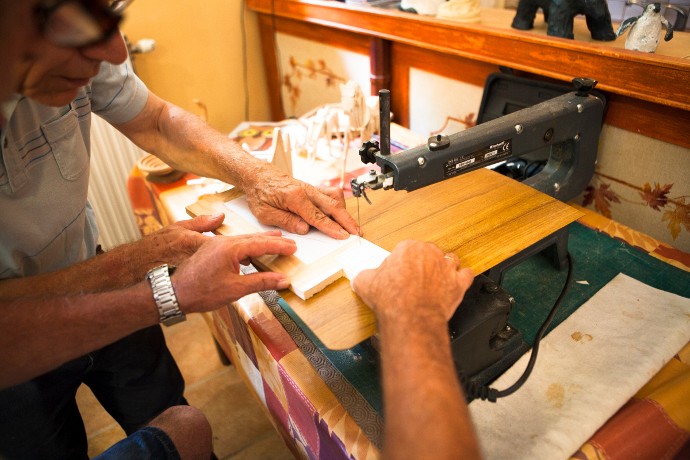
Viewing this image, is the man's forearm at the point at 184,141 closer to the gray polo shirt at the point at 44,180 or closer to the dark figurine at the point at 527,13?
the gray polo shirt at the point at 44,180

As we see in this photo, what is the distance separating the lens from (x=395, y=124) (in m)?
2.22

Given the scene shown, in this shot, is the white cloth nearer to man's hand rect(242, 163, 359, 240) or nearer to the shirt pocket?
man's hand rect(242, 163, 359, 240)

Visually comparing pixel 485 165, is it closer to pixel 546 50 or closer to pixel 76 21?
pixel 546 50

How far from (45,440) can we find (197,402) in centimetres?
107

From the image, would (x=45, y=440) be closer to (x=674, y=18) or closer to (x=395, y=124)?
(x=395, y=124)

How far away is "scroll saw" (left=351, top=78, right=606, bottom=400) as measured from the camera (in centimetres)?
98

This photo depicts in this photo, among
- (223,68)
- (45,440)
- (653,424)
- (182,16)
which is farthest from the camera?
(223,68)

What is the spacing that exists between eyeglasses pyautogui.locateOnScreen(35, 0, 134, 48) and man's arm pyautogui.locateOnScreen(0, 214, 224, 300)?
1.62 feet

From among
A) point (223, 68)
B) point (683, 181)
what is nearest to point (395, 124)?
point (683, 181)

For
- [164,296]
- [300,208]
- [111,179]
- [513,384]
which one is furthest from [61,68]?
[111,179]

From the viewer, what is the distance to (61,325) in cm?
88

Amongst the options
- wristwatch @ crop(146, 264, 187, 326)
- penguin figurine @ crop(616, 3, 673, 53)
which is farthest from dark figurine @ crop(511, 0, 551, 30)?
wristwatch @ crop(146, 264, 187, 326)

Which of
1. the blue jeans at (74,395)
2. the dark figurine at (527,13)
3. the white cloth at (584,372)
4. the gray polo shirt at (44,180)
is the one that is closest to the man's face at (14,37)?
the gray polo shirt at (44,180)

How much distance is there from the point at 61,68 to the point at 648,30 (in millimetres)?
1433
